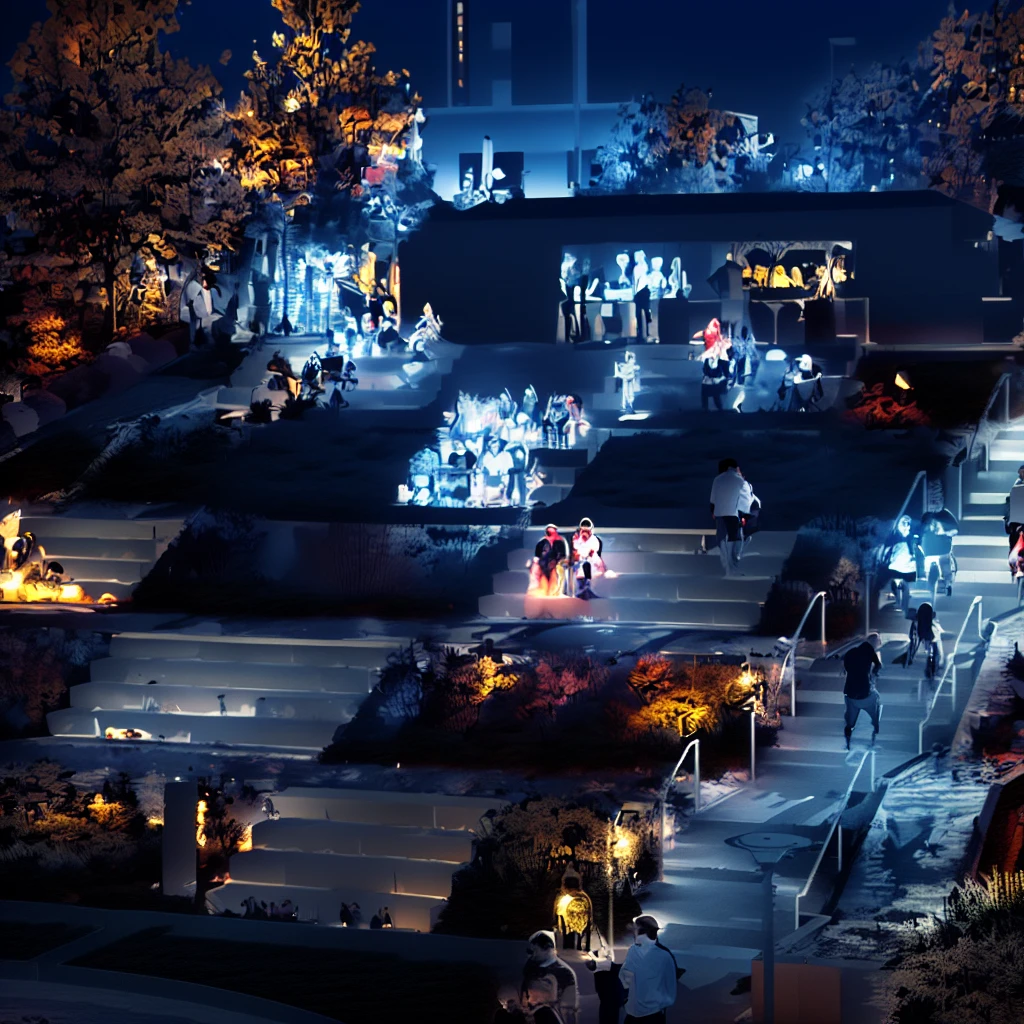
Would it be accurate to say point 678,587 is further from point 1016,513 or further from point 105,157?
point 105,157

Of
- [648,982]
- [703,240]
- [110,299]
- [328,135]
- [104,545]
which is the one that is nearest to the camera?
[648,982]

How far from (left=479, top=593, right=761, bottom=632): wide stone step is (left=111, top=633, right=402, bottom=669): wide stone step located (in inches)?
90.5

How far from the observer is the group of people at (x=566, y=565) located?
26047 millimetres

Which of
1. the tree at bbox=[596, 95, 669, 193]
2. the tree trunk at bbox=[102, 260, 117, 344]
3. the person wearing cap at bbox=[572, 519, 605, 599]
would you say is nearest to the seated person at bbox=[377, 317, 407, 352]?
the tree trunk at bbox=[102, 260, 117, 344]

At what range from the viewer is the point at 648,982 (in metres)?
13.4

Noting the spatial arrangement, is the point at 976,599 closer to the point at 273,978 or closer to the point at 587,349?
the point at 273,978

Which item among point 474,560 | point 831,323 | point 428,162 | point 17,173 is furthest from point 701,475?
point 428,162

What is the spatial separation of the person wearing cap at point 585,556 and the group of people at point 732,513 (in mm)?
1656

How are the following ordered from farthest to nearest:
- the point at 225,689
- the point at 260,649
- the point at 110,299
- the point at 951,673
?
the point at 110,299
the point at 260,649
the point at 225,689
the point at 951,673

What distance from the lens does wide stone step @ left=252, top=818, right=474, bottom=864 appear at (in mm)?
19438

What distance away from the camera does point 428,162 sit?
214ft

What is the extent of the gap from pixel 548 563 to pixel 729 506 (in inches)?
102

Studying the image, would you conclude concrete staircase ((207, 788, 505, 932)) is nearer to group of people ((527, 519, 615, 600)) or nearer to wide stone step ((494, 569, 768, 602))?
group of people ((527, 519, 615, 600))

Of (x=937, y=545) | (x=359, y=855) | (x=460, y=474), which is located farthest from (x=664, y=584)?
(x=359, y=855)
